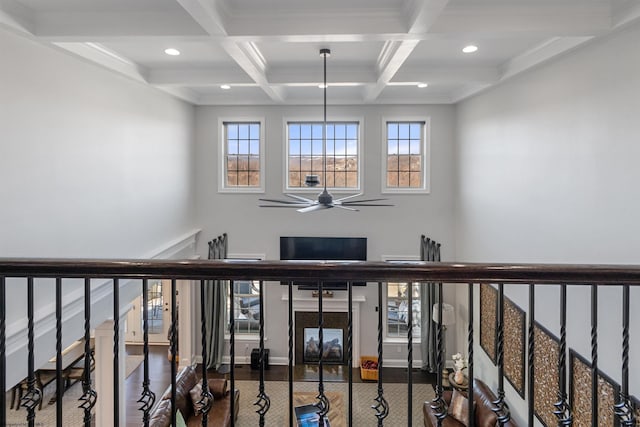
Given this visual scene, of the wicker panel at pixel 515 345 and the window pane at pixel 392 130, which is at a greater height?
the window pane at pixel 392 130

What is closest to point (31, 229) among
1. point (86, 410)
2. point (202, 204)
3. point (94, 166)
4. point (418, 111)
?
point (94, 166)

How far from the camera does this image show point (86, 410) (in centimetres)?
133

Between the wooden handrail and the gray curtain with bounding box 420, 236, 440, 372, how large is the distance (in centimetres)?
636

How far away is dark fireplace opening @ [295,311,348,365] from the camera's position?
26.6ft

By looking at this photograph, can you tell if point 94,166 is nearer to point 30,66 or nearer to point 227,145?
point 30,66

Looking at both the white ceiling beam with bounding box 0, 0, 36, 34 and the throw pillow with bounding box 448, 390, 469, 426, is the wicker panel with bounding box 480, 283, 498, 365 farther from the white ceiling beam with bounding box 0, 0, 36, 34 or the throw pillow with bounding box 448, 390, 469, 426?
the white ceiling beam with bounding box 0, 0, 36, 34

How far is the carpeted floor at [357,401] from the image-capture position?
249 inches

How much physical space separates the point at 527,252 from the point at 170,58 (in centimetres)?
502

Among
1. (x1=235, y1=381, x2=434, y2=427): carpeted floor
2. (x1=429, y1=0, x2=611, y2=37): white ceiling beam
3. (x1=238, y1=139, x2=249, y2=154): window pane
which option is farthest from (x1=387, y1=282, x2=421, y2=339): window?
(x1=429, y1=0, x2=611, y2=37): white ceiling beam

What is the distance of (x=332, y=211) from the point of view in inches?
316

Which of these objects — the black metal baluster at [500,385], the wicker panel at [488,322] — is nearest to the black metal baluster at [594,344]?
the black metal baluster at [500,385]

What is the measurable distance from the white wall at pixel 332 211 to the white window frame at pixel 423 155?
0.08m

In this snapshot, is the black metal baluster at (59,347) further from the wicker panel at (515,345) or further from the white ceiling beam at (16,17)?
the wicker panel at (515,345)

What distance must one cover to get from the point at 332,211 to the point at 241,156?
2.23 meters
